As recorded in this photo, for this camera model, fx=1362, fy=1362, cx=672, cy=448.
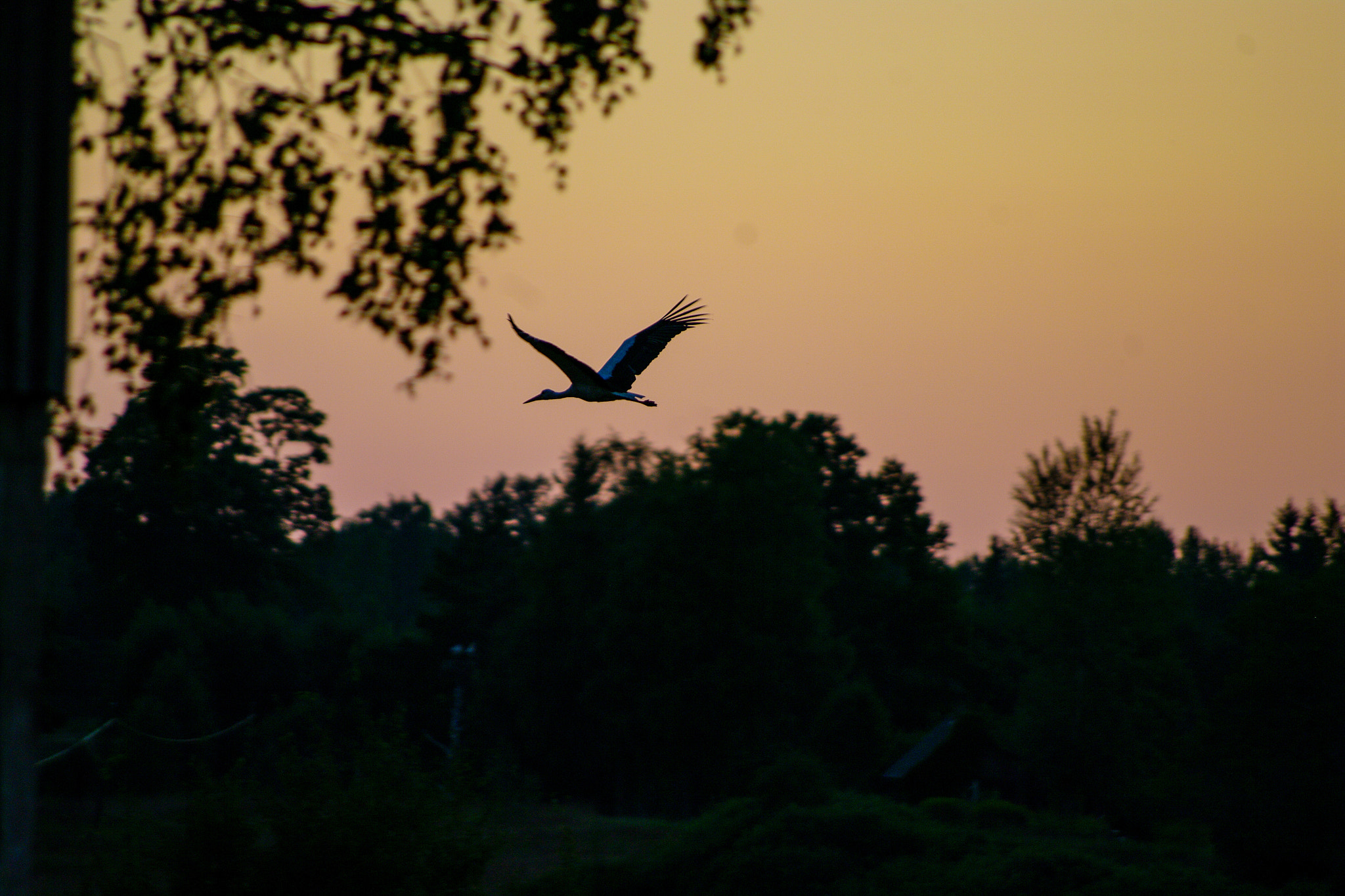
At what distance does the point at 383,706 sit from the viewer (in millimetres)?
46812

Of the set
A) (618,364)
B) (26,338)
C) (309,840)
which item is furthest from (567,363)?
(309,840)

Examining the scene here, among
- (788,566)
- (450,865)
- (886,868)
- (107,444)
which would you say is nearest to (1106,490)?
(788,566)

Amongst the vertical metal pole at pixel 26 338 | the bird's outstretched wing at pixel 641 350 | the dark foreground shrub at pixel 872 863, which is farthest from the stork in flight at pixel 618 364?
the dark foreground shrub at pixel 872 863

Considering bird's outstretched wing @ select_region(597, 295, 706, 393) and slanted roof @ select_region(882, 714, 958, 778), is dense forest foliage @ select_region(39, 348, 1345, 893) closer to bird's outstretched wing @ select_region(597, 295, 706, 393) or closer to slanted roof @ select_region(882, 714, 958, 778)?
slanted roof @ select_region(882, 714, 958, 778)

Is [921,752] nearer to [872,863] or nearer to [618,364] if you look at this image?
[872,863]

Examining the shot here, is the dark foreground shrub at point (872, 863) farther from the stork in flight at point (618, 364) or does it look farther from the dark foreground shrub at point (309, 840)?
the stork in flight at point (618, 364)

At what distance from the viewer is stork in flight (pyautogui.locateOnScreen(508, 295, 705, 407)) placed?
393 inches

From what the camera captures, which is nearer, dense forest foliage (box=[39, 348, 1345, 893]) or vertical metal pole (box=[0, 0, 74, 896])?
vertical metal pole (box=[0, 0, 74, 896])

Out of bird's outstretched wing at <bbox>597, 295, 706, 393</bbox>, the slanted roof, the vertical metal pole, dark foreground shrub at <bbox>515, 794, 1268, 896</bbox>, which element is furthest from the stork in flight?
the slanted roof

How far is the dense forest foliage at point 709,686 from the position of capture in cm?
2038

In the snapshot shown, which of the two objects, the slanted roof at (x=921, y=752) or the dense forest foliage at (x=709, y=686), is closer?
the dense forest foliage at (x=709, y=686)

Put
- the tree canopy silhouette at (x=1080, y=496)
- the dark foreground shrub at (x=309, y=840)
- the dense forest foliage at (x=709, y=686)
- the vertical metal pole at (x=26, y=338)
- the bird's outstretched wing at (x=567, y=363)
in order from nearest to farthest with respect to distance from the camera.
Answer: the vertical metal pole at (x=26, y=338)
the bird's outstretched wing at (x=567, y=363)
the dark foreground shrub at (x=309, y=840)
the dense forest foliage at (x=709, y=686)
the tree canopy silhouette at (x=1080, y=496)

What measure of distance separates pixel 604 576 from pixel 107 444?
4041 centimetres

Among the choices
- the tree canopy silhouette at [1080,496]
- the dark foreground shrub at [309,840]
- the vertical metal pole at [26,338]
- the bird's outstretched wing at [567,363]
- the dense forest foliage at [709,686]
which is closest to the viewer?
the vertical metal pole at [26,338]
